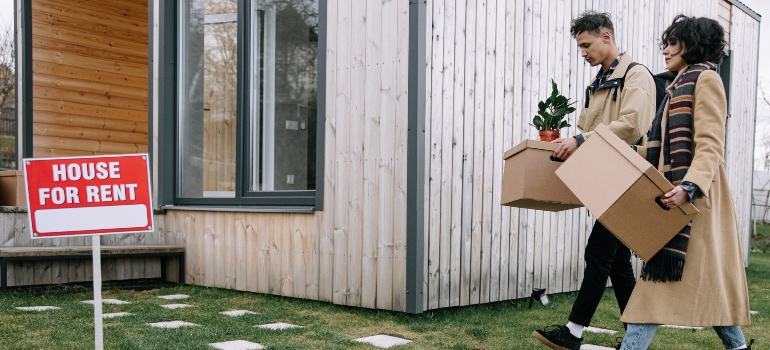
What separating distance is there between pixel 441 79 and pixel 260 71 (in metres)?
1.75

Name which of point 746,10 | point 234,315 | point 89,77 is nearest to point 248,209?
point 234,315

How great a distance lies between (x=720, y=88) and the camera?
8.48ft

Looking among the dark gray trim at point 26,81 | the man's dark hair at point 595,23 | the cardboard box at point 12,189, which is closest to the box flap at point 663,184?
the man's dark hair at point 595,23

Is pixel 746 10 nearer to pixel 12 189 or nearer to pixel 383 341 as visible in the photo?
pixel 383 341

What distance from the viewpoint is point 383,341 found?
3793 mm

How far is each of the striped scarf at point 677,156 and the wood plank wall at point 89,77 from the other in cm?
648

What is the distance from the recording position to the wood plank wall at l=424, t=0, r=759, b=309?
456 cm

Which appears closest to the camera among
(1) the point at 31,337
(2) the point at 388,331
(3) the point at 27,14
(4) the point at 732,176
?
(1) the point at 31,337

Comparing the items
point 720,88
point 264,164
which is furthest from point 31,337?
point 720,88

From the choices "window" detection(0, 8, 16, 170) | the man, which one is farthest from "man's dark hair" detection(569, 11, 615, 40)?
"window" detection(0, 8, 16, 170)

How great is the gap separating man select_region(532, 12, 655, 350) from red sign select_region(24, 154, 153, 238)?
174 cm

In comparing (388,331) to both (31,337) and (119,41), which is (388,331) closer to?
(31,337)

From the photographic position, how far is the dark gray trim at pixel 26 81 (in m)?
7.42

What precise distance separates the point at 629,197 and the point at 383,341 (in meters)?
1.66
